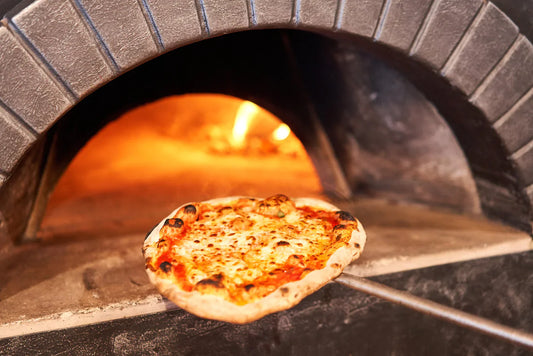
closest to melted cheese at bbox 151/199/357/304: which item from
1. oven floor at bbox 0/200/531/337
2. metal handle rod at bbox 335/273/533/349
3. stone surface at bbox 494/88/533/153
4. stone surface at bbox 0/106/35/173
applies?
metal handle rod at bbox 335/273/533/349

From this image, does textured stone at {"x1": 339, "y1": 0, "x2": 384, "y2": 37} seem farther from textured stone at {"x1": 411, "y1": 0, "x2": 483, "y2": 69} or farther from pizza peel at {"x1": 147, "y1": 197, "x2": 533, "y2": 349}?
pizza peel at {"x1": 147, "y1": 197, "x2": 533, "y2": 349}

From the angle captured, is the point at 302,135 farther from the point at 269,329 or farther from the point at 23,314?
the point at 23,314

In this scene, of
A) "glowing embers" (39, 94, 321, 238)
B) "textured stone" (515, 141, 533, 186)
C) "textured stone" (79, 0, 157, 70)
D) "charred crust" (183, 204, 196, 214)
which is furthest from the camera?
"glowing embers" (39, 94, 321, 238)

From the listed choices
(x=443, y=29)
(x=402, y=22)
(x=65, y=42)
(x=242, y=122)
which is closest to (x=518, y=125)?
(x=443, y=29)

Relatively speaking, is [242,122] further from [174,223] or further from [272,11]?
[174,223]

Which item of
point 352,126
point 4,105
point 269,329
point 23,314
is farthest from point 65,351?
point 352,126

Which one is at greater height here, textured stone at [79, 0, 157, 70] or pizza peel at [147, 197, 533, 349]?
textured stone at [79, 0, 157, 70]

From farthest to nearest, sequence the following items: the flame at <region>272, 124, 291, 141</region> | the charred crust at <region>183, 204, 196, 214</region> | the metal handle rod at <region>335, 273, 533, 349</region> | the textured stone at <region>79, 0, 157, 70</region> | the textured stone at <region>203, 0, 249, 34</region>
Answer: the flame at <region>272, 124, 291, 141</region>
the charred crust at <region>183, 204, 196, 214</region>
the textured stone at <region>203, 0, 249, 34</region>
the textured stone at <region>79, 0, 157, 70</region>
the metal handle rod at <region>335, 273, 533, 349</region>

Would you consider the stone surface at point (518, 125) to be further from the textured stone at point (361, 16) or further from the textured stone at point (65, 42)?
the textured stone at point (65, 42)
